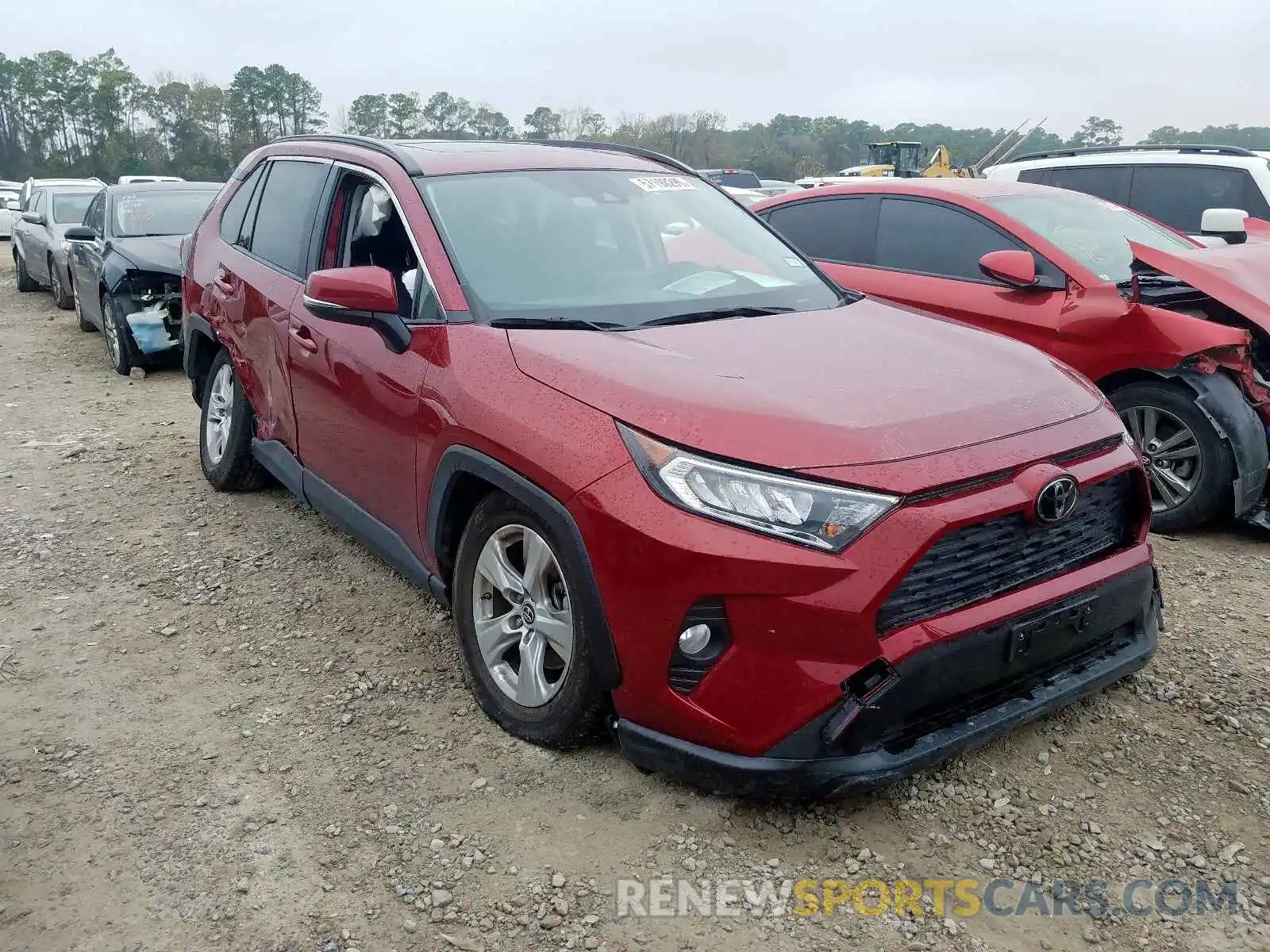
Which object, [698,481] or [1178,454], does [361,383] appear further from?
[1178,454]

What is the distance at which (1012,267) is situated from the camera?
16.0ft

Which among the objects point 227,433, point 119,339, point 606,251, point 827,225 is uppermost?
point 827,225

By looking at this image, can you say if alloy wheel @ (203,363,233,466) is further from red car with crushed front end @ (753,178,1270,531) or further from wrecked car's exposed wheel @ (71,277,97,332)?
wrecked car's exposed wheel @ (71,277,97,332)

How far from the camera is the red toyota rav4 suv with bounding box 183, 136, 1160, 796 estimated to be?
2.41 meters

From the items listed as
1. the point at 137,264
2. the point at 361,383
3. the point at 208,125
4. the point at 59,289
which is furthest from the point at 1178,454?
the point at 208,125

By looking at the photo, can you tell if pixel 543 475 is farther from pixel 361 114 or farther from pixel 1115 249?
pixel 361 114

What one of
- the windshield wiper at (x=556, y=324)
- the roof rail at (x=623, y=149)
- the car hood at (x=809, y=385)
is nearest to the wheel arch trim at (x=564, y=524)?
the car hood at (x=809, y=385)

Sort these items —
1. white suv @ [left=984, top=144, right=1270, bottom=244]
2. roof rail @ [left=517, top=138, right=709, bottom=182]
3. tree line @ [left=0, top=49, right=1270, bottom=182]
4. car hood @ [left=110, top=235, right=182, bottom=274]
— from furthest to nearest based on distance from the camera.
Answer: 1. tree line @ [left=0, top=49, right=1270, bottom=182]
2. car hood @ [left=110, top=235, right=182, bottom=274]
3. white suv @ [left=984, top=144, right=1270, bottom=244]
4. roof rail @ [left=517, top=138, right=709, bottom=182]

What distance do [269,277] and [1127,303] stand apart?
3828 millimetres

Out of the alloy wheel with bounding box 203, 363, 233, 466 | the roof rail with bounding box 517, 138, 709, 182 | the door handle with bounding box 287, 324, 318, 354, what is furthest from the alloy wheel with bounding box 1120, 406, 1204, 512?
the alloy wheel with bounding box 203, 363, 233, 466

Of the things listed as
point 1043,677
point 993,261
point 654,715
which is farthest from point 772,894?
point 993,261

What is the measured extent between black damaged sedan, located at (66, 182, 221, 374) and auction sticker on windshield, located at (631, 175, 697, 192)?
5.10 metres

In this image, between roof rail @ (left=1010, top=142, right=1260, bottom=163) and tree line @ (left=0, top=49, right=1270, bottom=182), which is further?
tree line @ (left=0, top=49, right=1270, bottom=182)

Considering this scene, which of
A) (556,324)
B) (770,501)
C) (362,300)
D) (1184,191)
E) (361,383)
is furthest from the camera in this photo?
(1184,191)
